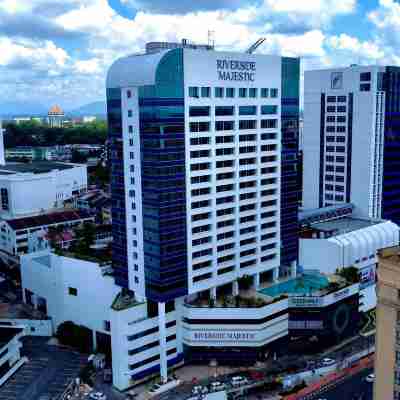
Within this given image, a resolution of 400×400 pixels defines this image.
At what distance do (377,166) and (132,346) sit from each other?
48957mm

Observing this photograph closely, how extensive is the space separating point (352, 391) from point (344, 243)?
2339 centimetres

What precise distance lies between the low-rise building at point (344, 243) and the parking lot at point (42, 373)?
31753 millimetres

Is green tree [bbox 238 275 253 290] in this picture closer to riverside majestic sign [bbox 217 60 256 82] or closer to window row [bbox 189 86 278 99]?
window row [bbox 189 86 278 99]

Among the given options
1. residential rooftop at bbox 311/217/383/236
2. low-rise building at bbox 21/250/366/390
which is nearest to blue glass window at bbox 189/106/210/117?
low-rise building at bbox 21/250/366/390

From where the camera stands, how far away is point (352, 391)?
5175cm

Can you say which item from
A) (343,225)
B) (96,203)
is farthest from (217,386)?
(96,203)

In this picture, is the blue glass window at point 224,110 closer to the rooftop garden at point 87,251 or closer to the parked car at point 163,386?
the rooftop garden at point 87,251

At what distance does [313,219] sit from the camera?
79.4 metres

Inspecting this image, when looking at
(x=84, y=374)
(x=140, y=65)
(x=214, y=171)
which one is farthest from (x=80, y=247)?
(x=140, y=65)

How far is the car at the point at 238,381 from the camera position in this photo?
53.6 meters

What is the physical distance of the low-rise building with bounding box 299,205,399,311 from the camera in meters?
71.0

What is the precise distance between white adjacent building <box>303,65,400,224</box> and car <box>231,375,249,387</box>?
3980cm

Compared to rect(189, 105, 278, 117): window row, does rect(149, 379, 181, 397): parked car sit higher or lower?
lower

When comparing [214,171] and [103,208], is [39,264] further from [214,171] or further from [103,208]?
[103,208]
